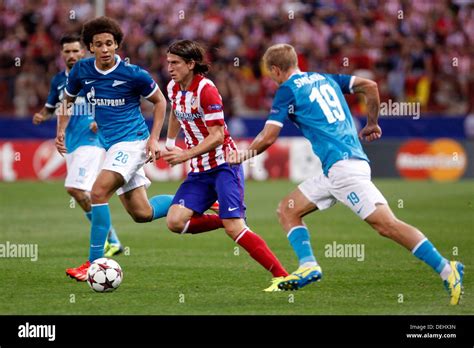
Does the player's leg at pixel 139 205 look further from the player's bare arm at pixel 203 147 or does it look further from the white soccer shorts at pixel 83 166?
the white soccer shorts at pixel 83 166

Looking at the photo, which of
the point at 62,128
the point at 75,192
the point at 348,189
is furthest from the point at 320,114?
the point at 75,192

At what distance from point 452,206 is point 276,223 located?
3.82 m

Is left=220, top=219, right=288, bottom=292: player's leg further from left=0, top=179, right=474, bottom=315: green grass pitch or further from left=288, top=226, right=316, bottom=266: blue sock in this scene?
left=288, top=226, right=316, bottom=266: blue sock

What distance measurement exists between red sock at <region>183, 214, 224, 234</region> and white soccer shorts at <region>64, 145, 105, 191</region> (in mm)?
2797

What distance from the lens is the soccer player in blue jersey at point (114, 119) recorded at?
9.73 metres

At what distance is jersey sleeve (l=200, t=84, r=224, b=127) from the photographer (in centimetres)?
896

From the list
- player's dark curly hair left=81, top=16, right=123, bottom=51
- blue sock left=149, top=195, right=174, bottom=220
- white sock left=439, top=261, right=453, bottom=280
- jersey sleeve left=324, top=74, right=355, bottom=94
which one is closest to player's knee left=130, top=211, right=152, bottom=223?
blue sock left=149, top=195, right=174, bottom=220

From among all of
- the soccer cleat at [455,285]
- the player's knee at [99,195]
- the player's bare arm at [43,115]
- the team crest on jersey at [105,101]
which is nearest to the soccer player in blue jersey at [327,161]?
the soccer cleat at [455,285]

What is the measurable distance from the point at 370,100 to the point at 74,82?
3.09 meters

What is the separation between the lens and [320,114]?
336 inches

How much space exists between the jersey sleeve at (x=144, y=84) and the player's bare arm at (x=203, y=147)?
1.27m

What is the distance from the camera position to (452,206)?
18.0 meters

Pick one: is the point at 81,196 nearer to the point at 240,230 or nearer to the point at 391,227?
the point at 240,230
